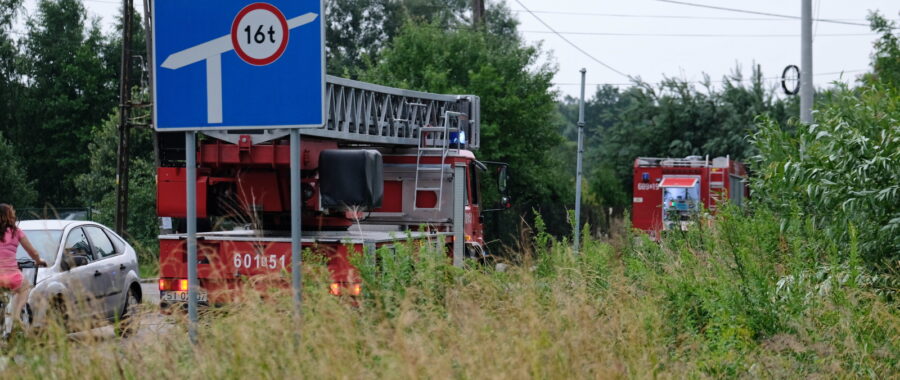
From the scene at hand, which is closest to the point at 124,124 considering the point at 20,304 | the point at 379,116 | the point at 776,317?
the point at 379,116

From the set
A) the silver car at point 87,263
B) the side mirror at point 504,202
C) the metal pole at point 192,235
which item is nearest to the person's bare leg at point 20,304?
the metal pole at point 192,235

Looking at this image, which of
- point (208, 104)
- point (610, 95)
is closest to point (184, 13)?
point (208, 104)

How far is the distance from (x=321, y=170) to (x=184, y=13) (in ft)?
18.8

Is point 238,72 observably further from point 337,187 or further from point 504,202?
point 504,202

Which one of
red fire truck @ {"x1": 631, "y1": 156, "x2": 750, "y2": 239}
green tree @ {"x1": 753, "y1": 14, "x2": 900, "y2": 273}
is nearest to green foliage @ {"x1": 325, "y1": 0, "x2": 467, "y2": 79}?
red fire truck @ {"x1": 631, "y1": 156, "x2": 750, "y2": 239}

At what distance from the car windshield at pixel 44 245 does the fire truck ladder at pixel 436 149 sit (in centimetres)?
431

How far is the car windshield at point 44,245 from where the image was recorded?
1116 centimetres

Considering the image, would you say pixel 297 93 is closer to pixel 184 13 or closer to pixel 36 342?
pixel 184 13

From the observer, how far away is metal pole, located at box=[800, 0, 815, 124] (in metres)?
16.9

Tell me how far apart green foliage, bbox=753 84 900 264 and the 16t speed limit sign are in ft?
15.8

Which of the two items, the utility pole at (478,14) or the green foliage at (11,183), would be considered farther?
the green foliage at (11,183)

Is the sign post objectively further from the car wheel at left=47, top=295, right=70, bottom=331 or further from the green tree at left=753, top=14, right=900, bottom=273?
the green tree at left=753, top=14, right=900, bottom=273

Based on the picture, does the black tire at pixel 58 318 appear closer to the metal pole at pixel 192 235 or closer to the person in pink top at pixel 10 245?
the metal pole at pixel 192 235

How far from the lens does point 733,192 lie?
30.2 meters
